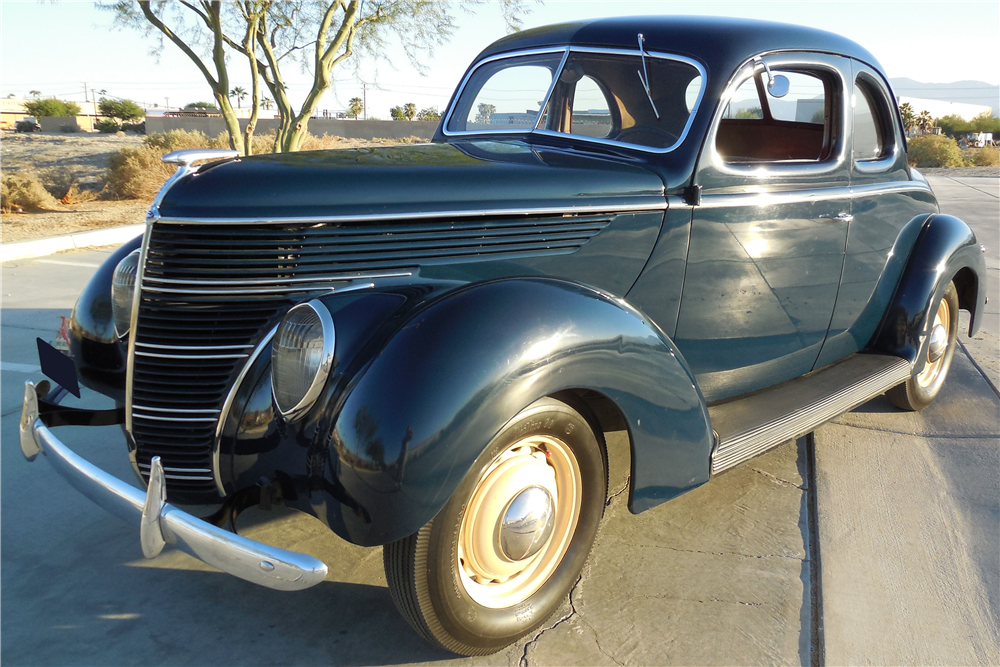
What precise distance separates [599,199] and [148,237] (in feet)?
4.45

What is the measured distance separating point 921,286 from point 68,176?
17.2 metres

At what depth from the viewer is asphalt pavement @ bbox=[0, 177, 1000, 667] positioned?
213 centimetres

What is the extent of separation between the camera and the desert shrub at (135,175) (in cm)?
1377

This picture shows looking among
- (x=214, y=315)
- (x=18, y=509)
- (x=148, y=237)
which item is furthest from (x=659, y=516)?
(x=18, y=509)

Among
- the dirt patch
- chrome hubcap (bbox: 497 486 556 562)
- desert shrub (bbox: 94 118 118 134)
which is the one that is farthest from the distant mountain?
chrome hubcap (bbox: 497 486 556 562)

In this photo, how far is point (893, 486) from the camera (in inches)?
123

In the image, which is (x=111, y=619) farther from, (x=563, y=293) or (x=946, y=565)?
(x=946, y=565)

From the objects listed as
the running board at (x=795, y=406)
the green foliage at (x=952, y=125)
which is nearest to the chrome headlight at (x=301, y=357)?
the running board at (x=795, y=406)

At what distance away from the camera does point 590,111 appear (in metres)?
3.02

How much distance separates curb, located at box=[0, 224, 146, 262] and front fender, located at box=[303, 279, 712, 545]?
5946 mm

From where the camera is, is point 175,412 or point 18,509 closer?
point 175,412

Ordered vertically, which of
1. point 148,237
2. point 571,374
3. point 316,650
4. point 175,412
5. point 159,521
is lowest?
point 316,650

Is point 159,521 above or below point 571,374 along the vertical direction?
below

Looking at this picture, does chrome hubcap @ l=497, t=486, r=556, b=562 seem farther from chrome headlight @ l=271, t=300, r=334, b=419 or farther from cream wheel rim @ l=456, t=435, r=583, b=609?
chrome headlight @ l=271, t=300, r=334, b=419
